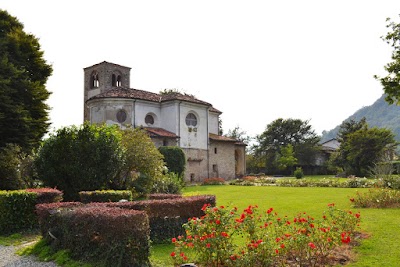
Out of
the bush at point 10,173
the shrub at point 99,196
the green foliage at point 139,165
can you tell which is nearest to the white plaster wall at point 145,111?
the green foliage at point 139,165

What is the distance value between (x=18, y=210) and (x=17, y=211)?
0.05 meters

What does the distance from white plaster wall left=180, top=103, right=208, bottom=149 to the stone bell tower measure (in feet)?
33.5

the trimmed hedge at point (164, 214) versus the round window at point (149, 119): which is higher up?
the round window at point (149, 119)

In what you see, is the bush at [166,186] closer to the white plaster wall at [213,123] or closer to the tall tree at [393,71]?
the tall tree at [393,71]

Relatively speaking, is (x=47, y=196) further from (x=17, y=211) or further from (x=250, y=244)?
(x=250, y=244)

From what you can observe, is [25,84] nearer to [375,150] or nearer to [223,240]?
[223,240]

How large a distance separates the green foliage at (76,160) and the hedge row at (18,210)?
3291 mm

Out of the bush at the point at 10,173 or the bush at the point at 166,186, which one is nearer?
the bush at the point at 10,173

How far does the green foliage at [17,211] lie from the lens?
11.0 metres

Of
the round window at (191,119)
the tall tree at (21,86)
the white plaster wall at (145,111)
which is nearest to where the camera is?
the tall tree at (21,86)

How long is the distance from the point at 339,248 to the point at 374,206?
23.6ft

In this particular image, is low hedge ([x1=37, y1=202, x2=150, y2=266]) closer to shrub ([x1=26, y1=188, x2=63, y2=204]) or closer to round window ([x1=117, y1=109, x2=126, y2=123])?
shrub ([x1=26, y1=188, x2=63, y2=204])

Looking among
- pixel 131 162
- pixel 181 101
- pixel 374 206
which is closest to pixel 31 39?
pixel 131 162

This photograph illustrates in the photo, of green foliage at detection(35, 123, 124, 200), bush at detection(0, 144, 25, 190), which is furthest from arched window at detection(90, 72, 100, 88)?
green foliage at detection(35, 123, 124, 200)
